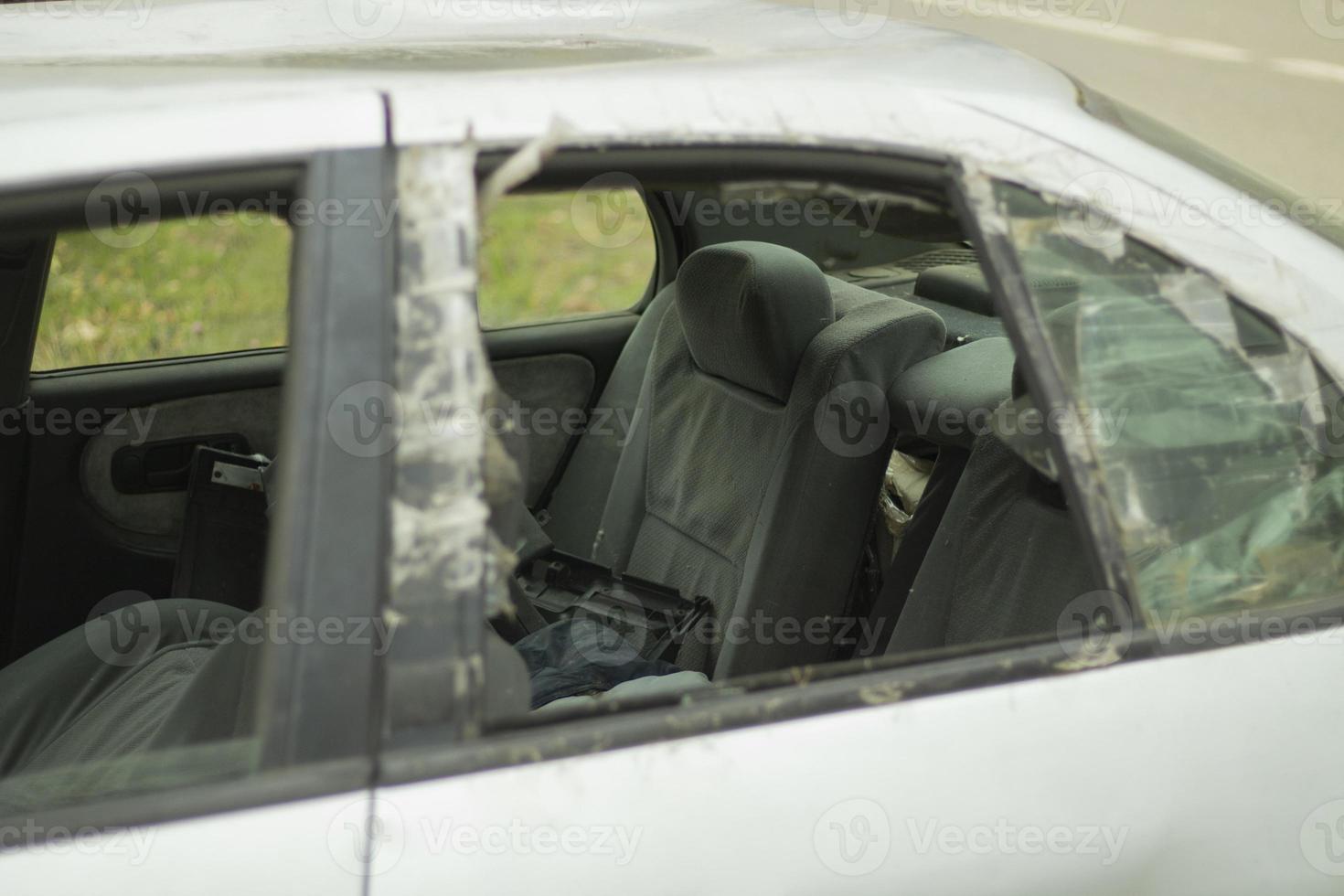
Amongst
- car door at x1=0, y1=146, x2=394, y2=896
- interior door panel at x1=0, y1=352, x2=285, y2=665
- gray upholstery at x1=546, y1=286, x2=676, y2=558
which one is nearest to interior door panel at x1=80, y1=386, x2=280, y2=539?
interior door panel at x1=0, y1=352, x2=285, y2=665

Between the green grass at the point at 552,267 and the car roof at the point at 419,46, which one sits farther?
the green grass at the point at 552,267

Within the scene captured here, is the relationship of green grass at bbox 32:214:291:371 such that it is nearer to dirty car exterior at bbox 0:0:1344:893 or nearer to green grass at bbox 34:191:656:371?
green grass at bbox 34:191:656:371

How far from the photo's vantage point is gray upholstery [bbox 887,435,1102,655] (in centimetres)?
183

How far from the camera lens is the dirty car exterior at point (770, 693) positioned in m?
1.09

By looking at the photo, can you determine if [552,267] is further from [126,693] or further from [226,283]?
[126,693]

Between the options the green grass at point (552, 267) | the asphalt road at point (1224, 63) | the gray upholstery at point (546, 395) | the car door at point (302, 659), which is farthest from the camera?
the asphalt road at point (1224, 63)

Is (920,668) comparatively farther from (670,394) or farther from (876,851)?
(670,394)

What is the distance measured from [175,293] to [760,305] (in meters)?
3.98

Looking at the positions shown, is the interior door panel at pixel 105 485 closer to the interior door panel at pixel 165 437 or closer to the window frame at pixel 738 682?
the interior door panel at pixel 165 437

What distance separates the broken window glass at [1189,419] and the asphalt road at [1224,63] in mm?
4222

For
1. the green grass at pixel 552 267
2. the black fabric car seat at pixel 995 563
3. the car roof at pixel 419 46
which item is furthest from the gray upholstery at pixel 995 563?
the green grass at pixel 552 267

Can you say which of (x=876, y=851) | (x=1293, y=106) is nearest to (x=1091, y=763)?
(x=876, y=851)

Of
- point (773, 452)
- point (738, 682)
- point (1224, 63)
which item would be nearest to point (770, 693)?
point (738, 682)

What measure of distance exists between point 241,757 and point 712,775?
16.8 inches
